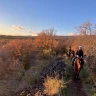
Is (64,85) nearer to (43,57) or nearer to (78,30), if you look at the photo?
(78,30)

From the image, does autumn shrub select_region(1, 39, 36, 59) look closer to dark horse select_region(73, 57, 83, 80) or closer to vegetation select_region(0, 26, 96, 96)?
vegetation select_region(0, 26, 96, 96)

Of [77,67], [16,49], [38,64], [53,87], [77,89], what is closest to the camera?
[53,87]

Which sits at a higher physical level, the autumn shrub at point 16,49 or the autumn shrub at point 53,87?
the autumn shrub at point 16,49

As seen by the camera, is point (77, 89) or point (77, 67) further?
point (77, 67)

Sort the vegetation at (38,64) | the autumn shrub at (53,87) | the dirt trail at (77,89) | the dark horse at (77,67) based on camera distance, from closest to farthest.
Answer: the autumn shrub at (53,87)
the dirt trail at (77,89)
the vegetation at (38,64)
the dark horse at (77,67)

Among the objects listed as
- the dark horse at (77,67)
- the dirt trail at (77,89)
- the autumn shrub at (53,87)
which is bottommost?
the dirt trail at (77,89)

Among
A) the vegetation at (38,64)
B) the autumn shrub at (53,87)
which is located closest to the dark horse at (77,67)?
the vegetation at (38,64)

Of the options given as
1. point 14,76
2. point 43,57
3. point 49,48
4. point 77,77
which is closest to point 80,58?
point 77,77

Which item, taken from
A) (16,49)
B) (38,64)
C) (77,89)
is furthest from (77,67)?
(16,49)

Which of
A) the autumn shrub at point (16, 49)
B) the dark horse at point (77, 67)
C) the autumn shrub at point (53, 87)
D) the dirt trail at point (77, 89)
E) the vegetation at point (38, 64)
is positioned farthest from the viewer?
the autumn shrub at point (16, 49)

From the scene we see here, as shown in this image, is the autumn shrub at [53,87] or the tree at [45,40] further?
the tree at [45,40]

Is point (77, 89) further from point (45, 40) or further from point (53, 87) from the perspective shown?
point (45, 40)

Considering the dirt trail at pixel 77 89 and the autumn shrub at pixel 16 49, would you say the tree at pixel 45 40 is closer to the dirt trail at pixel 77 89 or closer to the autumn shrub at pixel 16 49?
the autumn shrub at pixel 16 49

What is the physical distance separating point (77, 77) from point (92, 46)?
8636 mm
